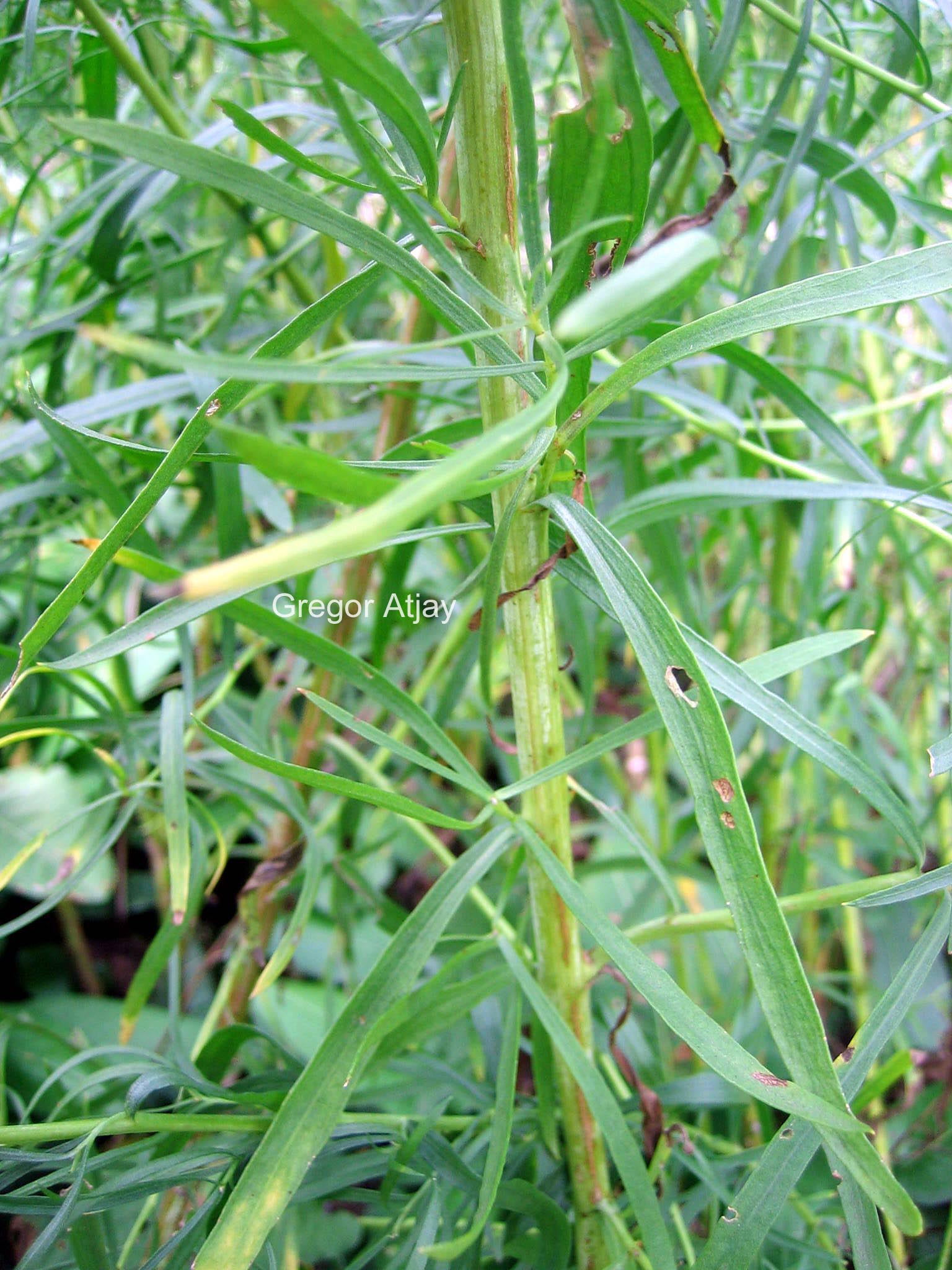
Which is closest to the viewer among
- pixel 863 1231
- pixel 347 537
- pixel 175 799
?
pixel 347 537

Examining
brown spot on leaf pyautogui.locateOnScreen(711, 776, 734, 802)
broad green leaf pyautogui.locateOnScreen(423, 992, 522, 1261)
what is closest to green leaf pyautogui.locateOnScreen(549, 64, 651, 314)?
brown spot on leaf pyautogui.locateOnScreen(711, 776, 734, 802)

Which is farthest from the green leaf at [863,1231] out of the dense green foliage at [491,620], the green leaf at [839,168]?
the green leaf at [839,168]

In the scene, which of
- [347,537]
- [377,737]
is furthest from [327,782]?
[347,537]

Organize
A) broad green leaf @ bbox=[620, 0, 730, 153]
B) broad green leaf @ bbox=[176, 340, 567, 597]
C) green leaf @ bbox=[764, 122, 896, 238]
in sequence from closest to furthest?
broad green leaf @ bbox=[176, 340, 567, 597] → broad green leaf @ bbox=[620, 0, 730, 153] → green leaf @ bbox=[764, 122, 896, 238]

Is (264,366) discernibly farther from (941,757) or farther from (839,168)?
(839,168)

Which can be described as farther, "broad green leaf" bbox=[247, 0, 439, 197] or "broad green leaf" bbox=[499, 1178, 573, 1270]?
"broad green leaf" bbox=[499, 1178, 573, 1270]

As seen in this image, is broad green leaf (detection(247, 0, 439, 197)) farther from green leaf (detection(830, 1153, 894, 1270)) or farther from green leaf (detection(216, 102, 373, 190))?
green leaf (detection(830, 1153, 894, 1270))

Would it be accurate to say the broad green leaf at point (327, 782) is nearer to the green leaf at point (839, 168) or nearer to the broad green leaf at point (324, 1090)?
the broad green leaf at point (324, 1090)
